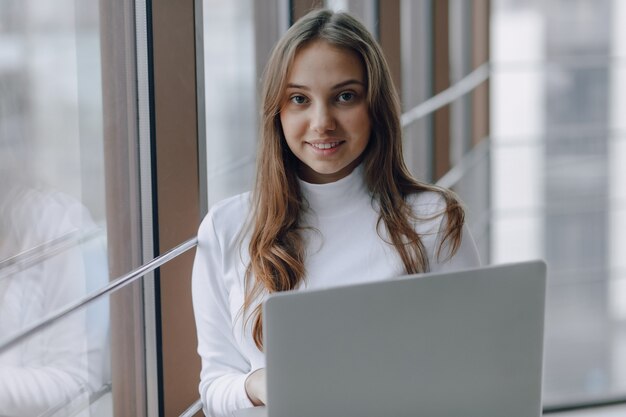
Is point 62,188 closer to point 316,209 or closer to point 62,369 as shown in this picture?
point 62,369

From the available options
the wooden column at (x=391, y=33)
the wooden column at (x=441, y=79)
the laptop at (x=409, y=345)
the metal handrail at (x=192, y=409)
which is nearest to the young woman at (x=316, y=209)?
the metal handrail at (x=192, y=409)

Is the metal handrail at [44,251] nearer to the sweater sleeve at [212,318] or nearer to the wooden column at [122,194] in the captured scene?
the wooden column at [122,194]

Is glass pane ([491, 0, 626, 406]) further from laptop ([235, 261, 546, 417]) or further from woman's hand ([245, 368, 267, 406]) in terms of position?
laptop ([235, 261, 546, 417])

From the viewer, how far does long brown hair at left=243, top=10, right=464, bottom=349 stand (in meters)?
0.95

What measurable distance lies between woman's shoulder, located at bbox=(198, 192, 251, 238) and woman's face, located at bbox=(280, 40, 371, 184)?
0.31 ft

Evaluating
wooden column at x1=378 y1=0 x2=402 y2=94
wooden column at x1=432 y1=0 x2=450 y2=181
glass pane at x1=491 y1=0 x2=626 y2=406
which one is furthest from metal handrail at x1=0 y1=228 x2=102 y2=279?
glass pane at x1=491 y1=0 x2=626 y2=406

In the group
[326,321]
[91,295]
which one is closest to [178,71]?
[91,295]

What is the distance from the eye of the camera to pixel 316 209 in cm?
100

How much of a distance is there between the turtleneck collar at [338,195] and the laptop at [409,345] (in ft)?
1.05

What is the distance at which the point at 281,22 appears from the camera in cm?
144

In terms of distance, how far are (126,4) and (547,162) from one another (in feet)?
9.96

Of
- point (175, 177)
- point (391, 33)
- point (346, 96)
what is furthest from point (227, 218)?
point (391, 33)

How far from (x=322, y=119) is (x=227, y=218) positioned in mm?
152

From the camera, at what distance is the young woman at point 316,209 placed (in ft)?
3.11
